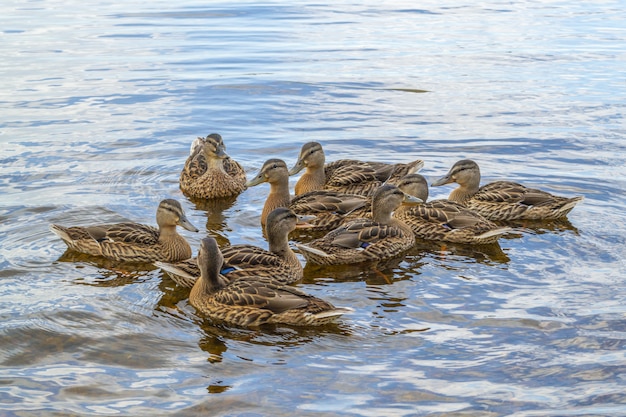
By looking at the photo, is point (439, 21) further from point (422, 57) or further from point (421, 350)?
point (421, 350)

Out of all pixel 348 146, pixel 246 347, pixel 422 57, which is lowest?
pixel 246 347

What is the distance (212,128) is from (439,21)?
12693 mm

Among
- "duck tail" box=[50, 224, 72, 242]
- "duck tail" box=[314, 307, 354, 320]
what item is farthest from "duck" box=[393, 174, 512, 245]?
"duck tail" box=[50, 224, 72, 242]

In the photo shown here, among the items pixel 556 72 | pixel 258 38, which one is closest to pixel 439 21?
pixel 258 38

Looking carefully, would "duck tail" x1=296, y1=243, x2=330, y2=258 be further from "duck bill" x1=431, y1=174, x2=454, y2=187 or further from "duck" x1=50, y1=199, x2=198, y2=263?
"duck bill" x1=431, y1=174, x2=454, y2=187

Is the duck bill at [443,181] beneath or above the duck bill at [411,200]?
above

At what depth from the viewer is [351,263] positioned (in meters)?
9.87

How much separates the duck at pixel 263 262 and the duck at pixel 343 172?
2.60 meters

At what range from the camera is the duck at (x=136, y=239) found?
9703mm

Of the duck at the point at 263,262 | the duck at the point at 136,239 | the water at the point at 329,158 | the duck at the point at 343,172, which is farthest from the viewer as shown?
the duck at the point at 343,172

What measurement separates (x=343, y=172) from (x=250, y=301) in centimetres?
433

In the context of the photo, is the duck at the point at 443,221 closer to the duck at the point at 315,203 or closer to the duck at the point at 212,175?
the duck at the point at 315,203

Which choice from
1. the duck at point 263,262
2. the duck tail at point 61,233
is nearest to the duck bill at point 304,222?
the duck at point 263,262

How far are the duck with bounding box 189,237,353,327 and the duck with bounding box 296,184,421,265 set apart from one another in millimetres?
1390
